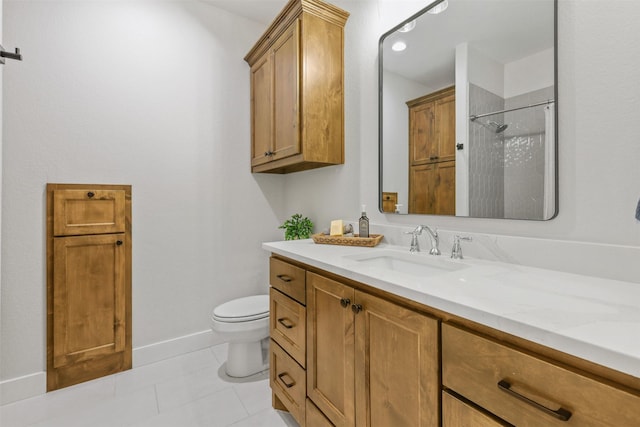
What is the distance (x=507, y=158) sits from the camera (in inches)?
47.6

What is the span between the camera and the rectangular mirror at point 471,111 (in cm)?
111

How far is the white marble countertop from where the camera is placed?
0.52 metres

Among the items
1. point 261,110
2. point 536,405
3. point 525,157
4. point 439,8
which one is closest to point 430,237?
point 525,157

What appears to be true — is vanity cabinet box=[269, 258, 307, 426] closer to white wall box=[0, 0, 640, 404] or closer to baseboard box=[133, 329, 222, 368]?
white wall box=[0, 0, 640, 404]

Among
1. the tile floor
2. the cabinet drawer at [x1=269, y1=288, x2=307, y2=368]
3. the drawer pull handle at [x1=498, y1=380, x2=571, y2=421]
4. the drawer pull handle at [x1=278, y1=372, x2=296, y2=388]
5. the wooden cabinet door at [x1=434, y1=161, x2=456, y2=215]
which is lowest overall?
the tile floor

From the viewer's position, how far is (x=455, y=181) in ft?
4.66

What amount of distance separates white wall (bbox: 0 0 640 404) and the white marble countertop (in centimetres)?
21

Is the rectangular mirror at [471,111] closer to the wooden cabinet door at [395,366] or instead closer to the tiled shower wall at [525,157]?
the tiled shower wall at [525,157]

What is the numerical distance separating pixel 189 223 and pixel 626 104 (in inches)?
96.5

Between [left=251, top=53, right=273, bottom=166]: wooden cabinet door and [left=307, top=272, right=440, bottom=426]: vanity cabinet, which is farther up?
[left=251, top=53, right=273, bottom=166]: wooden cabinet door

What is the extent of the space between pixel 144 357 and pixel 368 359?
1907 millimetres

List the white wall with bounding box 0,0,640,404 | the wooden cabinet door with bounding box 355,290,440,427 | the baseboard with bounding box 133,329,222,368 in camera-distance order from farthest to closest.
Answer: the baseboard with bounding box 133,329,222,368 → the white wall with bounding box 0,0,640,404 → the wooden cabinet door with bounding box 355,290,440,427

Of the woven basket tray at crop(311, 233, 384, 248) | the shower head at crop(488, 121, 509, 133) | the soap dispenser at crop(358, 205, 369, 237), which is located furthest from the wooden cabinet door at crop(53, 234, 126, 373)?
the shower head at crop(488, 121, 509, 133)

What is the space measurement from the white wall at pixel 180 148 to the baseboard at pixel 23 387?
0.16 feet
